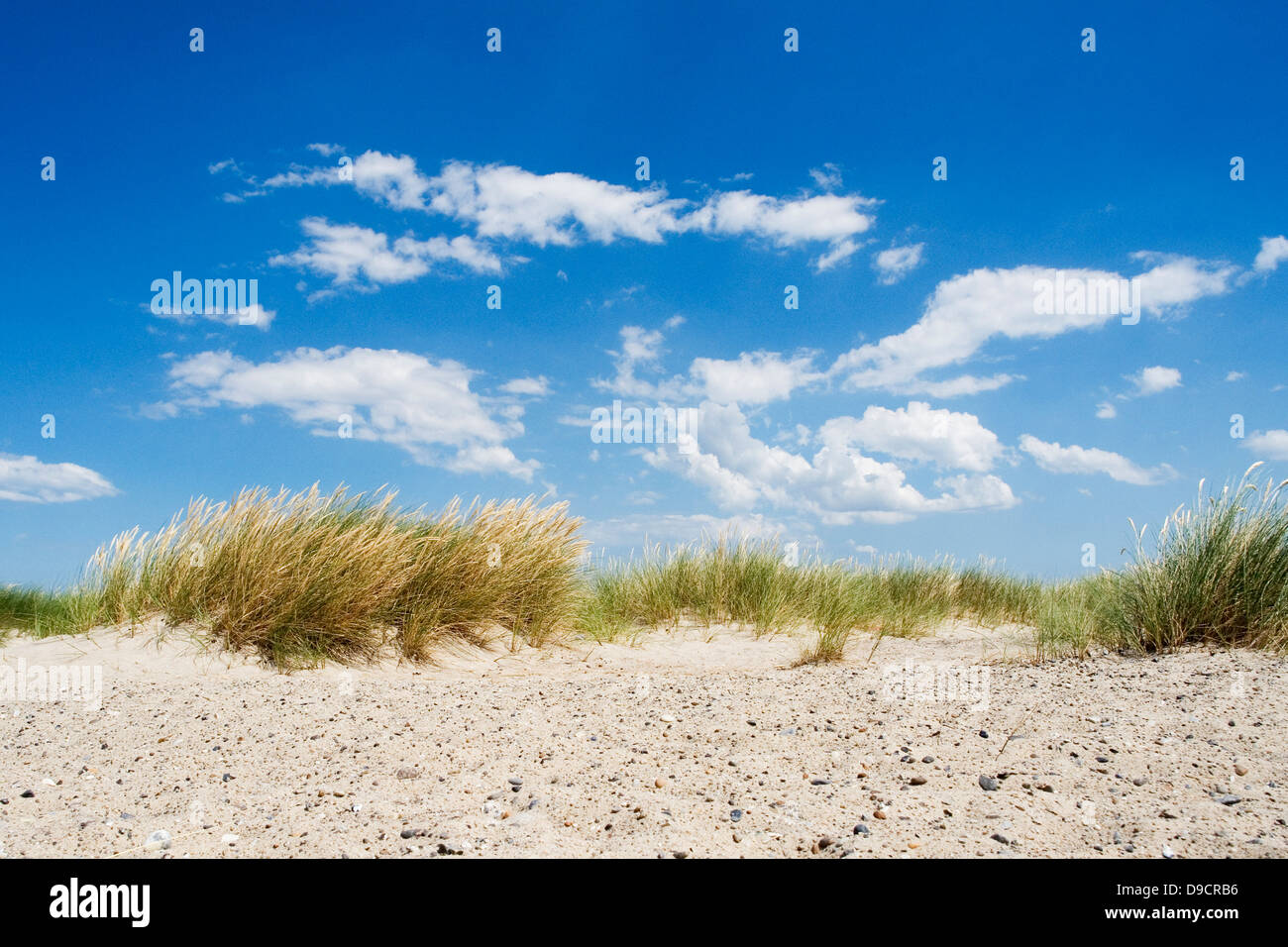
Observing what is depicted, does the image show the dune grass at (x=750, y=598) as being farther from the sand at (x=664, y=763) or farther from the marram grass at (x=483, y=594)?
the sand at (x=664, y=763)

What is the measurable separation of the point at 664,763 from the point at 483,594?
4189mm

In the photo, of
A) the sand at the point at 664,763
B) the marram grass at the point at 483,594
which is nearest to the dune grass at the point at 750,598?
the marram grass at the point at 483,594

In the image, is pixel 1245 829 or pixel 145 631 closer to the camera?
pixel 1245 829

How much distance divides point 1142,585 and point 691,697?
3692 millimetres

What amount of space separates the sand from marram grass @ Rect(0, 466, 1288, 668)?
1.48ft

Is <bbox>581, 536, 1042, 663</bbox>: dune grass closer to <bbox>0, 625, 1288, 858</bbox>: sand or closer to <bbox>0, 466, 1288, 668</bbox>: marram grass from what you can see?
<bbox>0, 466, 1288, 668</bbox>: marram grass

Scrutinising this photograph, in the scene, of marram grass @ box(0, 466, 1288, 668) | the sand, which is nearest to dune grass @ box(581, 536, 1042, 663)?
marram grass @ box(0, 466, 1288, 668)

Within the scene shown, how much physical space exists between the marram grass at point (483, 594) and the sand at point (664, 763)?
453mm

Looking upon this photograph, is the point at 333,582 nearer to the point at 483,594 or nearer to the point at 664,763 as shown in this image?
the point at 483,594

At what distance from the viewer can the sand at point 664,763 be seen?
305 centimetres

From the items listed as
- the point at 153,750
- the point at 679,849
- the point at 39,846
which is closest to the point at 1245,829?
the point at 679,849

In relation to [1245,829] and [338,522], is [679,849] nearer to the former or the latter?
[1245,829]

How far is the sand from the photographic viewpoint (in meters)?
3.05
